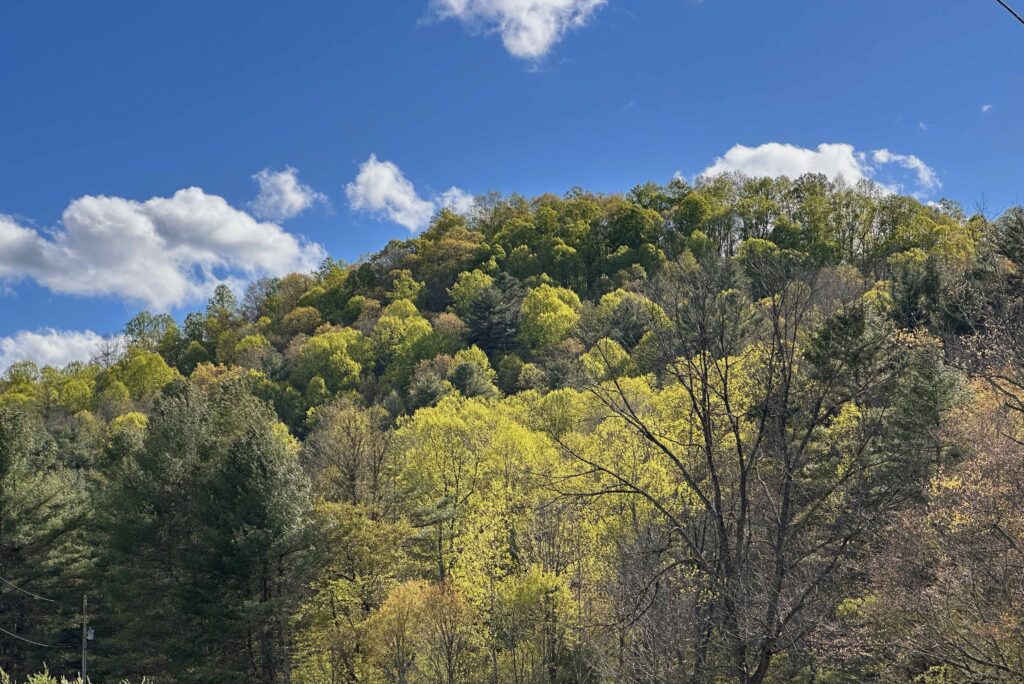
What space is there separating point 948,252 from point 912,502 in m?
39.2

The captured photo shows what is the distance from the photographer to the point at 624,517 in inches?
859

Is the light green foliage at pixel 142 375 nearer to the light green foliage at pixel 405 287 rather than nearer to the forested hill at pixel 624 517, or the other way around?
the light green foliage at pixel 405 287

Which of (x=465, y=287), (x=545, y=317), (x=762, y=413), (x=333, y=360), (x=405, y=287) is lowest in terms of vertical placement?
(x=762, y=413)

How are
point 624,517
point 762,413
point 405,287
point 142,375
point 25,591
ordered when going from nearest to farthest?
point 762,413 → point 624,517 → point 25,591 → point 142,375 → point 405,287

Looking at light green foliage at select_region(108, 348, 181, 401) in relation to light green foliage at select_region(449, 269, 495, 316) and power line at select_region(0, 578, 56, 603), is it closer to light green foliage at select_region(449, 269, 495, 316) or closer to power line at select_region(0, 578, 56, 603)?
light green foliage at select_region(449, 269, 495, 316)

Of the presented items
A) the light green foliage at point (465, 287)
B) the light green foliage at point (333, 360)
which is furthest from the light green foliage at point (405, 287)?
the light green foliage at point (333, 360)

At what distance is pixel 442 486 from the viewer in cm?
2709

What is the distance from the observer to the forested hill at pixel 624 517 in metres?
7.88

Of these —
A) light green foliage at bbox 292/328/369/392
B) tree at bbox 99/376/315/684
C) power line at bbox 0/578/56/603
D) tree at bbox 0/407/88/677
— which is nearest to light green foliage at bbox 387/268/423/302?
light green foliage at bbox 292/328/369/392

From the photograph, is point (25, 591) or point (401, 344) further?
point (401, 344)

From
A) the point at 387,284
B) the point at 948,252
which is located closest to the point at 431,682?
the point at 948,252

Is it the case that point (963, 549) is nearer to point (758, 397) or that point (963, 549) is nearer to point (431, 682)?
point (758, 397)

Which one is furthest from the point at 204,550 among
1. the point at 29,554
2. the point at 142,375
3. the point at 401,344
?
the point at 142,375

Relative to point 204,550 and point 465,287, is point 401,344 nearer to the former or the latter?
point 465,287
